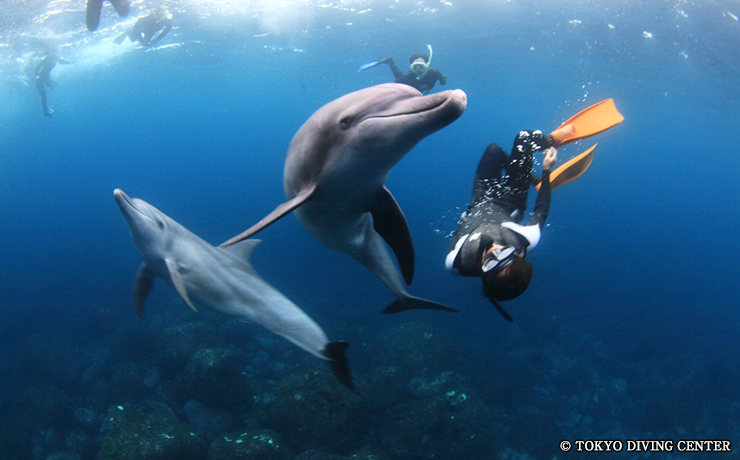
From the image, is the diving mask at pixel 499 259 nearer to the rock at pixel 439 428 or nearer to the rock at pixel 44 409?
the rock at pixel 439 428

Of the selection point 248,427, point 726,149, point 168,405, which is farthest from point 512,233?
point 726,149

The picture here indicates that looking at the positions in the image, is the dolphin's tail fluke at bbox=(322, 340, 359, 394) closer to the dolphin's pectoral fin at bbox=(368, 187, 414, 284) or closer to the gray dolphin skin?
the gray dolphin skin

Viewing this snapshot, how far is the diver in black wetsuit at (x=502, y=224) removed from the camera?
2719 mm

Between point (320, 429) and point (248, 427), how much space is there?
189 cm

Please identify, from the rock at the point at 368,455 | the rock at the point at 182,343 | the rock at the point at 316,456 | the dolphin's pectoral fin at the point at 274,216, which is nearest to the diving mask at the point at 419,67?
the dolphin's pectoral fin at the point at 274,216

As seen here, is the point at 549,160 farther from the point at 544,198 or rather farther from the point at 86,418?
the point at 86,418

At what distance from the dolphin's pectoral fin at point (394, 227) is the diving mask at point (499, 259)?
2.57ft

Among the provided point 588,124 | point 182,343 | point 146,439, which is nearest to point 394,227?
point 588,124

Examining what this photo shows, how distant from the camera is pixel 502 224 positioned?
3283 mm

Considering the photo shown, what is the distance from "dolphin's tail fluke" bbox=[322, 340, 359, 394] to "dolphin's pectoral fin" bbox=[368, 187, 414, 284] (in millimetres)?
911

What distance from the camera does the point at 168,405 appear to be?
8.75m

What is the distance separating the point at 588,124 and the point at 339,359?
4159 mm

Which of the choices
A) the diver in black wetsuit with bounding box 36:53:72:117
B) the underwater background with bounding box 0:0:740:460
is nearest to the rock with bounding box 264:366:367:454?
the underwater background with bounding box 0:0:740:460

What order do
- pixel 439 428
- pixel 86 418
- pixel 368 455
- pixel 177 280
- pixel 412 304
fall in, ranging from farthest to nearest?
pixel 86 418, pixel 439 428, pixel 368 455, pixel 412 304, pixel 177 280
